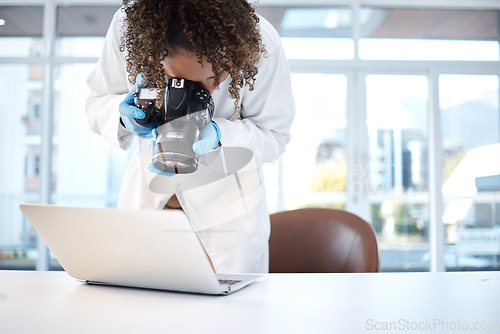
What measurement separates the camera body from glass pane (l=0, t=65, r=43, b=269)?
370 centimetres

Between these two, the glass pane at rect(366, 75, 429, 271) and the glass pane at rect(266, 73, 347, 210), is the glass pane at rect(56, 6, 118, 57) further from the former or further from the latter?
the glass pane at rect(366, 75, 429, 271)

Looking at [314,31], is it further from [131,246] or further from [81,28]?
[131,246]

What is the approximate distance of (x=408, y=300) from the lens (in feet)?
1.96

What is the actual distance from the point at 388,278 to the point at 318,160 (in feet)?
10.6

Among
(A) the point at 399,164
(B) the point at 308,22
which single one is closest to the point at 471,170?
(A) the point at 399,164

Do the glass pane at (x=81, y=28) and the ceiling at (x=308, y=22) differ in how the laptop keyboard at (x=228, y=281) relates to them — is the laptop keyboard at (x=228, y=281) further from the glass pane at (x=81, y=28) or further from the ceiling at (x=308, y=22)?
the glass pane at (x=81, y=28)

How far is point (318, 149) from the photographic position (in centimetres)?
398

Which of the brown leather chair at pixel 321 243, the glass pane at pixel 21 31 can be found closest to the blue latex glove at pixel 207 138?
the brown leather chair at pixel 321 243

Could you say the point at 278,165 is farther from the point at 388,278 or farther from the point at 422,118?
the point at 388,278

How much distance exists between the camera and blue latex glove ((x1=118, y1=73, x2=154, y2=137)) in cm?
87

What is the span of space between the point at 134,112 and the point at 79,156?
11.4 ft

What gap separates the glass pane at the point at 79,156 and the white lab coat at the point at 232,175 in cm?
299

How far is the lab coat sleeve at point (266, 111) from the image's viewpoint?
1060 mm

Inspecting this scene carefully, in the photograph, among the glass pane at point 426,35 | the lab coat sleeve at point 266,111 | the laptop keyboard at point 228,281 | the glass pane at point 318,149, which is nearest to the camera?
the laptop keyboard at point 228,281
